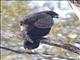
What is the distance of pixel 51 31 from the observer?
1.21 metres

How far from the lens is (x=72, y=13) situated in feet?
3.93

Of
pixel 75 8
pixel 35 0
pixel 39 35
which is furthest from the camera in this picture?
pixel 35 0

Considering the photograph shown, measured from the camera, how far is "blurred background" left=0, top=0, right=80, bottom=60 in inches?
46.6

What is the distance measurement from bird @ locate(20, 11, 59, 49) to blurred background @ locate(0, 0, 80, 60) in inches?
1.1

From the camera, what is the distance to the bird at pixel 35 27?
1.17 meters

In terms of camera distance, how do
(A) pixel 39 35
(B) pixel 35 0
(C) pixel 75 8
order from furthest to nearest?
(B) pixel 35 0 < (A) pixel 39 35 < (C) pixel 75 8

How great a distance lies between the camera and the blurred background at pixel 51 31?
1.18 metres

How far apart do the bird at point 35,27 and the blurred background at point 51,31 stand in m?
0.03

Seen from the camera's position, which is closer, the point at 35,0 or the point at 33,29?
the point at 33,29

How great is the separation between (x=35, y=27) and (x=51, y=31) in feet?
0.28

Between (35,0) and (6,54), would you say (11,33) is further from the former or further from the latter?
(35,0)

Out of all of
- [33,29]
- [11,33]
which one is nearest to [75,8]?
[33,29]

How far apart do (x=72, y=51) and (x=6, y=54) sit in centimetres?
33

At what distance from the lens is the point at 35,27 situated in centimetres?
117
